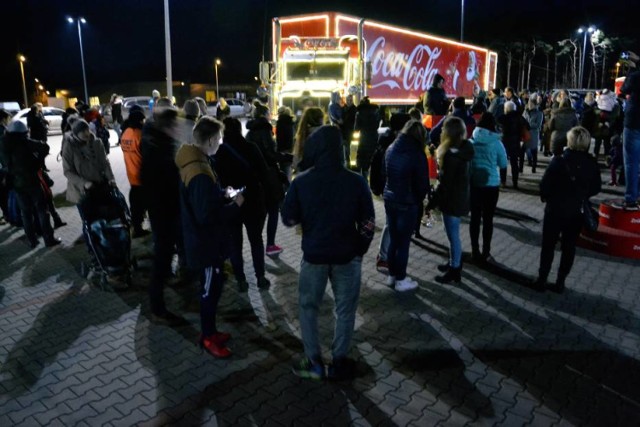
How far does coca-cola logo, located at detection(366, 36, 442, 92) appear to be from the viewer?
18891 millimetres

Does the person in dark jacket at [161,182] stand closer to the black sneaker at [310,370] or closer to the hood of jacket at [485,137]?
the black sneaker at [310,370]

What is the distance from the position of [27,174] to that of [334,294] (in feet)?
17.3

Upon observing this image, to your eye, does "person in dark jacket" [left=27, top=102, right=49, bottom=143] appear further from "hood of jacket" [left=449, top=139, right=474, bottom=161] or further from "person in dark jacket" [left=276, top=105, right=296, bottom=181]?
"hood of jacket" [left=449, top=139, right=474, bottom=161]

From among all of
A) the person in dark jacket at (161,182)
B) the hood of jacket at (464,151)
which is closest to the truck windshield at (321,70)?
the hood of jacket at (464,151)

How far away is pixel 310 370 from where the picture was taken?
4238 millimetres

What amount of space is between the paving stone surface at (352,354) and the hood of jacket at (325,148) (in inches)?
65.7

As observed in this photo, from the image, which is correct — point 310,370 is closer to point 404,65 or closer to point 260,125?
point 260,125

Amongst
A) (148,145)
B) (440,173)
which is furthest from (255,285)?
(440,173)

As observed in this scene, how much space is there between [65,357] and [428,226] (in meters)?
5.74

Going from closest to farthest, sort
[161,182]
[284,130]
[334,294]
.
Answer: [334,294]
[161,182]
[284,130]

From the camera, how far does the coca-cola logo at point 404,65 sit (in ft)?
62.0

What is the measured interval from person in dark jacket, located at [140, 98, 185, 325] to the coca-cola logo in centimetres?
1295

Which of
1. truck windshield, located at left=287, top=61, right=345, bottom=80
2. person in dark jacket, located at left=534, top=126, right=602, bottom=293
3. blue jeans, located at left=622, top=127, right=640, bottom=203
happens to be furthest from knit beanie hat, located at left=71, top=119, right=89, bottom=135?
truck windshield, located at left=287, top=61, right=345, bottom=80

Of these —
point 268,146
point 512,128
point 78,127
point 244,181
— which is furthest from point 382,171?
point 512,128
